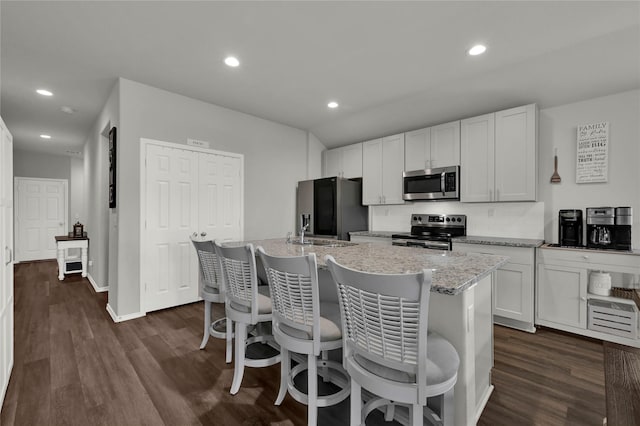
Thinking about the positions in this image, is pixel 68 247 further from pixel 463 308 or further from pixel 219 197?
pixel 463 308

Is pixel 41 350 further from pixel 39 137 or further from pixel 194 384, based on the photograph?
pixel 39 137

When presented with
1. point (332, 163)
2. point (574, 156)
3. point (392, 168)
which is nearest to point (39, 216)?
point (332, 163)

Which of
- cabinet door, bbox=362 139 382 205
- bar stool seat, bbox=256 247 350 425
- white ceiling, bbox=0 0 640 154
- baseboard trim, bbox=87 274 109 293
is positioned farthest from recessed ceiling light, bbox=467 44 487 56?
baseboard trim, bbox=87 274 109 293

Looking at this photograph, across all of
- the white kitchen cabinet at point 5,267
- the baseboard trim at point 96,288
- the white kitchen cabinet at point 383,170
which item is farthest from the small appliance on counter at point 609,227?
the baseboard trim at point 96,288

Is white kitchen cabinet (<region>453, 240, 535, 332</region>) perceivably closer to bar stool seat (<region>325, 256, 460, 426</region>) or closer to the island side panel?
the island side panel

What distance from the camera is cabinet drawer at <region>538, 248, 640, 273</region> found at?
2521 millimetres

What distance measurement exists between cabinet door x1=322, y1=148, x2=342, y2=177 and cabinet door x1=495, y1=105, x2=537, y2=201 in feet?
8.23

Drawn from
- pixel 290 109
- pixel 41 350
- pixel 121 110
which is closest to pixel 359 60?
pixel 290 109

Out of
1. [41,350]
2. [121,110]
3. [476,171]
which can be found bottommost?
[41,350]

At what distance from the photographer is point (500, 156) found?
3.34 metres

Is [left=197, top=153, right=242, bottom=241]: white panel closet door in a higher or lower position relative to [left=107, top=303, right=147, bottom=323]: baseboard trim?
higher

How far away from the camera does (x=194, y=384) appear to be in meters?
2.02

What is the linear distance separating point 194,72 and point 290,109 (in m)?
1.45

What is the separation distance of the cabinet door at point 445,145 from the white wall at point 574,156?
90cm
